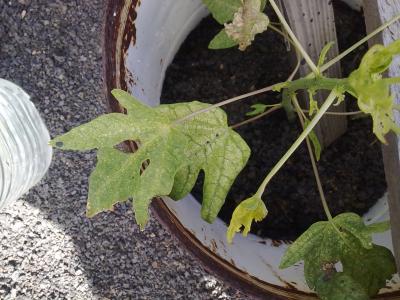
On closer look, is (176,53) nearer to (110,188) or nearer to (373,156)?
(373,156)

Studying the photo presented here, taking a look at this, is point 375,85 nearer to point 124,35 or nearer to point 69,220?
point 124,35

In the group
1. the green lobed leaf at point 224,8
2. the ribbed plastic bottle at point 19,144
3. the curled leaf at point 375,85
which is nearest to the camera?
the curled leaf at point 375,85

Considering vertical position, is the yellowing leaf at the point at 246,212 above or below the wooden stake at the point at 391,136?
below

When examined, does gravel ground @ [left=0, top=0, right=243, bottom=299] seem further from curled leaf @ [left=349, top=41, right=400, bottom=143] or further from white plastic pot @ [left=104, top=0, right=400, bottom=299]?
curled leaf @ [left=349, top=41, right=400, bottom=143]

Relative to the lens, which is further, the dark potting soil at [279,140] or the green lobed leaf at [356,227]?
the dark potting soil at [279,140]

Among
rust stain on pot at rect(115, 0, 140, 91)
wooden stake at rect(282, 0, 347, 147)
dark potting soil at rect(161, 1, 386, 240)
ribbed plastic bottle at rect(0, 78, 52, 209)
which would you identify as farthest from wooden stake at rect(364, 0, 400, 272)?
ribbed plastic bottle at rect(0, 78, 52, 209)

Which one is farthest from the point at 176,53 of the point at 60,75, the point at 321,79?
the point at 321,79

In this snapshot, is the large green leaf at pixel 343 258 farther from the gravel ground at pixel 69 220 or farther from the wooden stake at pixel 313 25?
the gravel ground at pixel 69 220

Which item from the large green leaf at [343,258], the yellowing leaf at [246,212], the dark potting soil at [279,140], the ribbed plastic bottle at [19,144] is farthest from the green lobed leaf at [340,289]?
the ribbed plastic bottle at [19,144]
